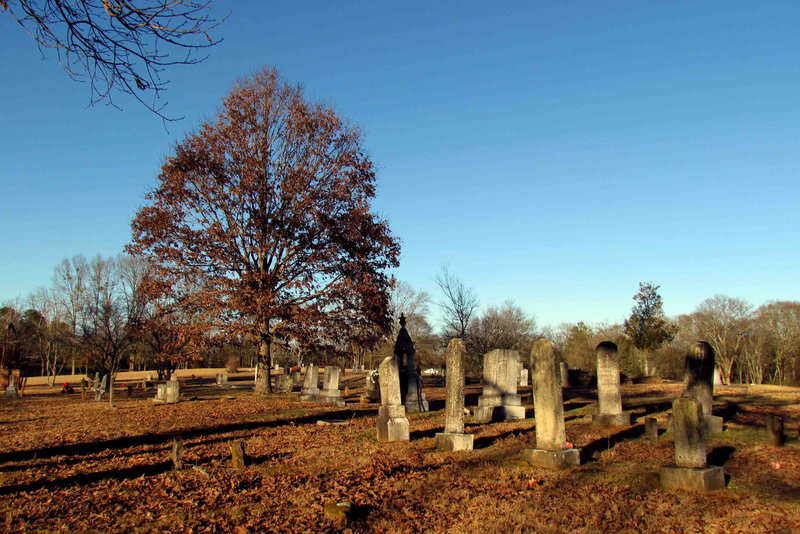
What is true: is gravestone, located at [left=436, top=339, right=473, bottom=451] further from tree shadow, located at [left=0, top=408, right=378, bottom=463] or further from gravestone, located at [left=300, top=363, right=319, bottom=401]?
gravestone, located at [left=300, top=363, right=319, bottom=401]

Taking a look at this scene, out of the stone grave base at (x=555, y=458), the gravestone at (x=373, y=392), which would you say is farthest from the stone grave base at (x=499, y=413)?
the gravestone at (x=373, y=392)

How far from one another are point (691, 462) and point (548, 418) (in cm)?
208

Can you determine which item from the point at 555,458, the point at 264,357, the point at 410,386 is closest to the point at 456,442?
the point at 555,458

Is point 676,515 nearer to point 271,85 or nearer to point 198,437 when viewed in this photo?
point 198,437

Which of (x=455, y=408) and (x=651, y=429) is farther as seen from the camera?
(x=651, y=429)

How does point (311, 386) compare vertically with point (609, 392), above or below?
below

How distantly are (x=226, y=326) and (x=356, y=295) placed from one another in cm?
525

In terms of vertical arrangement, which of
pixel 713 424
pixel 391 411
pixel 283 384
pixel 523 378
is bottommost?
pixel 523 378

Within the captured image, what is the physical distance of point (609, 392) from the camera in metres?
12.5

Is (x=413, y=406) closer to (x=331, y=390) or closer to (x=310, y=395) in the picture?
(x=331, y=390)

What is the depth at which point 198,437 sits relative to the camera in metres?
11.9

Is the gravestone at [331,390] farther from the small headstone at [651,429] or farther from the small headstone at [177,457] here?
the small headstone at [651,429]

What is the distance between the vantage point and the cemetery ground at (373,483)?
19.0 ft

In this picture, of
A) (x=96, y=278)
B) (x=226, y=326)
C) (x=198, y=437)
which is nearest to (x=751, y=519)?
(x=198, y=437)
